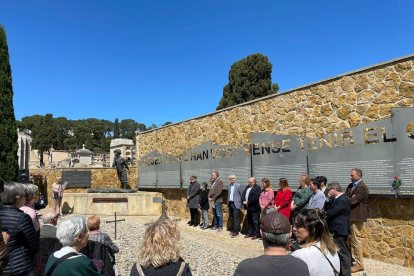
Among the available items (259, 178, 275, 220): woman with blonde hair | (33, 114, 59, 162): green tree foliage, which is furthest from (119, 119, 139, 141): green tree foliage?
(259, 178, 275, 220): woman with blonde hair

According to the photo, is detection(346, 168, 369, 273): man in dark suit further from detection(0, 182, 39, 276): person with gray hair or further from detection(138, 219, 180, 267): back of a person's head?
detection(0, 182, 39, 276): person with gray hair

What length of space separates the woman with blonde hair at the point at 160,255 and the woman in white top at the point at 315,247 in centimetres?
81

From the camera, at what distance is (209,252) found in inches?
251

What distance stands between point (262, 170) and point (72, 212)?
27.3 feet

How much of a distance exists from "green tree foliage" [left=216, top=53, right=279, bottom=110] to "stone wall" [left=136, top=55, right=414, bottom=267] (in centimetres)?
1571

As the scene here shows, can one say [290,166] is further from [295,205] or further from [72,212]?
[72,212]

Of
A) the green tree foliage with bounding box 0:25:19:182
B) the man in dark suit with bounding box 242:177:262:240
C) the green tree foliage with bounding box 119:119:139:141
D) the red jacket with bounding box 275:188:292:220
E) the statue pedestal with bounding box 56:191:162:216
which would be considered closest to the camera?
the red jacket with bounding box 275:188:292:220

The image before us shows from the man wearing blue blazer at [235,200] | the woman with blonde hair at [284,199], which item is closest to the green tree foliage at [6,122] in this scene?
the man wearing blue blazer at [235,200]

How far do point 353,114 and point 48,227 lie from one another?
5462mm

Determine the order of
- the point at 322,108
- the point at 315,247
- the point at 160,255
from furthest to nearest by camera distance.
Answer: the point at 322,108, the point at 315,247, the point at 160,255

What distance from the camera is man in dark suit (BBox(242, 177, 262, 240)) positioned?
7598 millimetres

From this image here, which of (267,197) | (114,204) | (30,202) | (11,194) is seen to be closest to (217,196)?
(267,197)

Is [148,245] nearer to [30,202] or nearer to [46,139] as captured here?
[30,202]

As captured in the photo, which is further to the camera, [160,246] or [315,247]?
[315,247]
